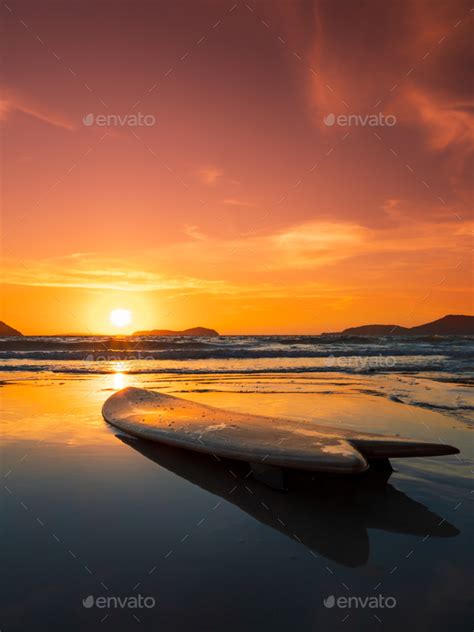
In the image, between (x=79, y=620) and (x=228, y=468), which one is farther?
(x=228, y=468)

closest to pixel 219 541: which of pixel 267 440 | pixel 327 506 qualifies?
pixel 327 506

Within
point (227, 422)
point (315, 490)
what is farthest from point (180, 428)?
point (315, 490)

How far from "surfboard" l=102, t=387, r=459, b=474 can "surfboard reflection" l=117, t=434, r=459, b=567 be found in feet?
0.58

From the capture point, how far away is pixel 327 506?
301 cm

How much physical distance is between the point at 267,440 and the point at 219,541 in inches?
48.0

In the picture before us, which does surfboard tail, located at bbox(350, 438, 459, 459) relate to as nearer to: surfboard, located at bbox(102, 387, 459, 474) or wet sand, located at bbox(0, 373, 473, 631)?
surfboard, located at bbox(102, 387, 459, 474)

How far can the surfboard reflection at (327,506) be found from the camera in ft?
8.46

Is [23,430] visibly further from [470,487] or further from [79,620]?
[470,487]

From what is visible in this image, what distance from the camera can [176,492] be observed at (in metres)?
3.36

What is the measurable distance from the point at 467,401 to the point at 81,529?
6.29 metres

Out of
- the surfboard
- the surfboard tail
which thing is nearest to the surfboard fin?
the surfboard

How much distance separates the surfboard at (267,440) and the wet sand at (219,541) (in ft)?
0.62

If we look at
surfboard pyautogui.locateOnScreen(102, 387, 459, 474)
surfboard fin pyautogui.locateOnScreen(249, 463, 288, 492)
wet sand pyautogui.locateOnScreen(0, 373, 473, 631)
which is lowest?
wet sand pyautogui.locateOnScreen(0, 373, 473, 631)

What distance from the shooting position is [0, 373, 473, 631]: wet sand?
1.94m
